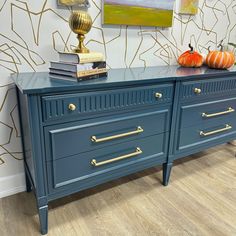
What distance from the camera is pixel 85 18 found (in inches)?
49.1

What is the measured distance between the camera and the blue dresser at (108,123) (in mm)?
1076

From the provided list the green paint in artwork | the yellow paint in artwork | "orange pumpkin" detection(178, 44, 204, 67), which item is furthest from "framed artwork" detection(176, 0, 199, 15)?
"orange pumpkin" detection(178, 44, 204, 67)

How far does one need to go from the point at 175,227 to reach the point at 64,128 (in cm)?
83

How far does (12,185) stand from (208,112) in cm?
142

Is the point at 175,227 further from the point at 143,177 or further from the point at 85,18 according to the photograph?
the point at 85,18

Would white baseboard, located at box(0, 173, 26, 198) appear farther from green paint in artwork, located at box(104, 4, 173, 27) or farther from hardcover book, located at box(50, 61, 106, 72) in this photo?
green paint in artwork, located at box(104, 4, 173, 27)

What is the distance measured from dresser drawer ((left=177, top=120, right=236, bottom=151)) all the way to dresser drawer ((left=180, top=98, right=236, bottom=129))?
3cm

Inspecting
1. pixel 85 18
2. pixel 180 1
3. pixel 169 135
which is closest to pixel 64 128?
pixel 85 18

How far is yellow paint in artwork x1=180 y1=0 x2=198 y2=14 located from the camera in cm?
182

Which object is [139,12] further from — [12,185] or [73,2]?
[12,185]

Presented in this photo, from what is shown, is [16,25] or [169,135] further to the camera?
[169,135]

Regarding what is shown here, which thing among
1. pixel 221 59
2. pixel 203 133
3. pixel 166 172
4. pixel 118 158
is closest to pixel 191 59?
pixel 221 59

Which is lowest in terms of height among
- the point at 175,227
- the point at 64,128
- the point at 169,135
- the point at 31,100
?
the point at 175,227

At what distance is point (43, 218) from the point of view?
3.96 feet
